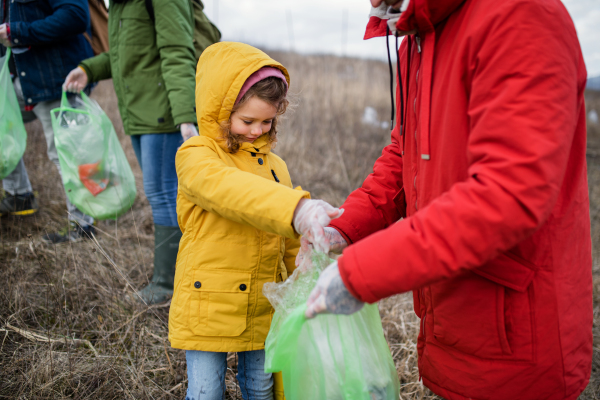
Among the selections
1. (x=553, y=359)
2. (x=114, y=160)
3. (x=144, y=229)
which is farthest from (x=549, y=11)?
(x=144, y=229)

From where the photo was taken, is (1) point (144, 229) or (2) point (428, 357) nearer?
(2) point (428, 357)

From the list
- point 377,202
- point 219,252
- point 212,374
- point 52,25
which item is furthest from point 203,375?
point 52,25

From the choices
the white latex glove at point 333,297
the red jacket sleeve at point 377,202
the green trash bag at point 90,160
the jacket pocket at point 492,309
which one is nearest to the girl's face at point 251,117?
the red jacket sleeve at point 377,202

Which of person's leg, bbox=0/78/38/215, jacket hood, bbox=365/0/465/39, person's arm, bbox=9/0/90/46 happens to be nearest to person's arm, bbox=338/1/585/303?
jacket hood, bbox=365/0/465/39

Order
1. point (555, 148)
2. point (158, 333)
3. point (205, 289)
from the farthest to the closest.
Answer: point (158, 333) < point (205, 289) < point (555, 148)

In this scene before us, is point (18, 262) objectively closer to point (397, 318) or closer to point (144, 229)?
point (144, 229)

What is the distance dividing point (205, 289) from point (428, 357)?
0.71 metres

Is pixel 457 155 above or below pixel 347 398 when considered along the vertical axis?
above

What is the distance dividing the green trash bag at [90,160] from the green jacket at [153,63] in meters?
0.38

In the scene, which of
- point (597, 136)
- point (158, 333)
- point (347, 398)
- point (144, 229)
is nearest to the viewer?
point (347, 398)

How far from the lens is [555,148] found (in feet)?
2.44

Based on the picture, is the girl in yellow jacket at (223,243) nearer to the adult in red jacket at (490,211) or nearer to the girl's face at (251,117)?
the girl's face at (251,117)

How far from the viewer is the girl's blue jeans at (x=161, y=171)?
7.86 feet

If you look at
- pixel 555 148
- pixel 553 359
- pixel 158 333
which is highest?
pixel 555 148
